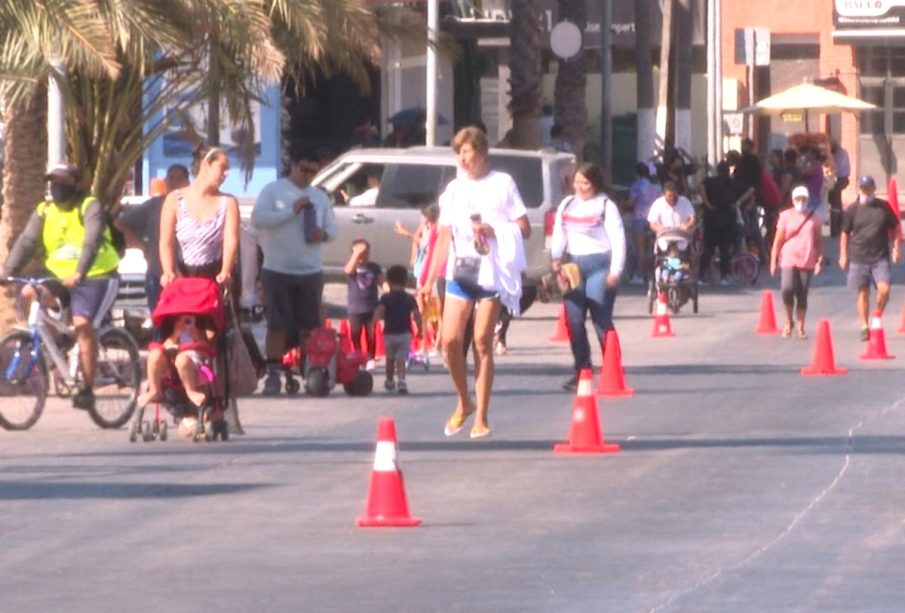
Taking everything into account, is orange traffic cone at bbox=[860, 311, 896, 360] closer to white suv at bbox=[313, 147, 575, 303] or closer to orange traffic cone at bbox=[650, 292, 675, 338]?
orange traffic cone at bbox=[650, 292, 675, 338]

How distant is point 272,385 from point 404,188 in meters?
9.79

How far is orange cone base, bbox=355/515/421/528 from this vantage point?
409 inches

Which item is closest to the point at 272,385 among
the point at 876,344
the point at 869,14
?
the point at 876,344

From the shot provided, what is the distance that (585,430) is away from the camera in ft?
43.5

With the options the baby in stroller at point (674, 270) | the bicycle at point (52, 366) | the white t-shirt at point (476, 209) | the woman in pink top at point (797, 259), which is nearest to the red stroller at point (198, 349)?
the bicycle at point (52, 366)

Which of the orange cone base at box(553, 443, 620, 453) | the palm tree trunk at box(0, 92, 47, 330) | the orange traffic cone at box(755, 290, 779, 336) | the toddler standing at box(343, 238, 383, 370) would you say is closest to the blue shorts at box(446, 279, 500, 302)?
the orange cone base at box(553, 443, 620, 453)

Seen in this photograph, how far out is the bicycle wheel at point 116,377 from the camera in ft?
49.4

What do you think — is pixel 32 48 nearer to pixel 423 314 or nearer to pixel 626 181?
pixel 423 314

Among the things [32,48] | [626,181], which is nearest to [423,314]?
[32,48]

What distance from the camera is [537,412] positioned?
1591 cm

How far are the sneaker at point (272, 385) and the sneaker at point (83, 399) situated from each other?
2.69m

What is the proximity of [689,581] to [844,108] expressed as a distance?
33939mm

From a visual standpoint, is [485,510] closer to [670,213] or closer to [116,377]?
[116,377]

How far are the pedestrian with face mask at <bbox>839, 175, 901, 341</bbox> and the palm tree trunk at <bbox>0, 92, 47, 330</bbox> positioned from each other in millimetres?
8488
